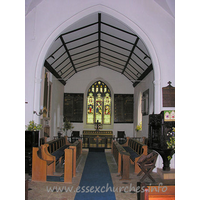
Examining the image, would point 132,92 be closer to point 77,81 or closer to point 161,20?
point 77,81

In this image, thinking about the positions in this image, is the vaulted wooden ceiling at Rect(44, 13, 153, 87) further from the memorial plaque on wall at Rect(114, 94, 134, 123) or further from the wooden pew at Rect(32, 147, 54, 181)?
the wooden pew at Rect(32, 147, 54, 181)

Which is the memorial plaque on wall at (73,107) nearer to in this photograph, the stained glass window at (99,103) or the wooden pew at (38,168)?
the stained glass window at (99,103)

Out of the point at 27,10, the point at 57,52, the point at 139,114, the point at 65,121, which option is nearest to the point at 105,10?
the point at 27,10

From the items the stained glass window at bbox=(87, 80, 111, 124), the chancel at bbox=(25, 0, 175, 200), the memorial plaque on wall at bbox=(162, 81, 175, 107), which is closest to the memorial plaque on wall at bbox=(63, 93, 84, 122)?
the stained glass window at bbox=(87, 80, 111, 124)

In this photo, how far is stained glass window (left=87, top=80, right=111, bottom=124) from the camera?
1465 centimetres

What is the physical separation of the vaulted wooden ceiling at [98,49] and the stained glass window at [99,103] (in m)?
1.83

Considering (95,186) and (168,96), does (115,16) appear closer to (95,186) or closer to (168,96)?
(168,96)

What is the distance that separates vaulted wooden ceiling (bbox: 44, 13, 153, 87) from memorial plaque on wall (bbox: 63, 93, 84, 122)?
1.10 meters

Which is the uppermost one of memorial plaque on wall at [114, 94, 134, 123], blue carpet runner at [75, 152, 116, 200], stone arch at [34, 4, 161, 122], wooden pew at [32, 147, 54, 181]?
stone arch at [34, 4, 161, 122]

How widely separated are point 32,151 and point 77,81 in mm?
9511

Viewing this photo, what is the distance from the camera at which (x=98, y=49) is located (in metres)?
11.4

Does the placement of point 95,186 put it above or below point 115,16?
below

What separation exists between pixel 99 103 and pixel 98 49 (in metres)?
4.50

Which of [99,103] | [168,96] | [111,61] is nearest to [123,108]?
[99,103]
